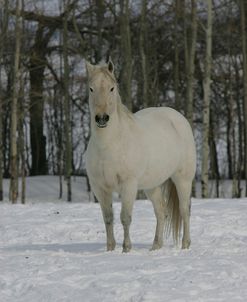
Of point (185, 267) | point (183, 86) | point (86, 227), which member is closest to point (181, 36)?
point (183, 86)

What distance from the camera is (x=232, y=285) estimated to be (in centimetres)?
477

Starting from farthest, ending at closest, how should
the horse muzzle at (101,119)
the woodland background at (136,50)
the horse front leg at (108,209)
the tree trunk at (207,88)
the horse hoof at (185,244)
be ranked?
the woodland background at (136,50) < the tree trunk at (207,88) < the horse hoof at (185,244) < the horse front leg at (108,209) < the horse muzzle at (101,119)

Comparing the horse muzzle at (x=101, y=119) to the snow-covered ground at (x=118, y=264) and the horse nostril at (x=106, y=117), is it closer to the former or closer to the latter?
the horse nostril at (x=106, y=117)

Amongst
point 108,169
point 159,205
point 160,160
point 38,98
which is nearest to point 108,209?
point 108,169

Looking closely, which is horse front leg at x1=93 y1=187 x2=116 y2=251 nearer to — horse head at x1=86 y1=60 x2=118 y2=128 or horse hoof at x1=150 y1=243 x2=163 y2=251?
horse hoof at x1=150 y1=243 x2=163 y2=251

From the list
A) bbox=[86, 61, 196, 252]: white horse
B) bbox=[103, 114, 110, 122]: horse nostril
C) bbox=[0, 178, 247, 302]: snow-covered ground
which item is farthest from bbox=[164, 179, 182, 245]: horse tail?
bbox=[103, 114, 110, 122]: horse nostril

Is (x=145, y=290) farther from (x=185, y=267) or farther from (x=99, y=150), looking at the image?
(x=99, y=150)

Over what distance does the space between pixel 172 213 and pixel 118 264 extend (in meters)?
2.29

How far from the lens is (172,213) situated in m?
7.86

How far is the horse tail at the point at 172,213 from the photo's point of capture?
7809 millimetres

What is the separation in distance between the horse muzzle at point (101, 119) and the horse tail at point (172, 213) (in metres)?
1.96

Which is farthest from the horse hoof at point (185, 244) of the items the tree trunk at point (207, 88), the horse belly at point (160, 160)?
the tree trunk at point (207, 88)

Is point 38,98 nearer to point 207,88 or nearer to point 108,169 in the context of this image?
point 207,88

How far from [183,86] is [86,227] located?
54.4ft
